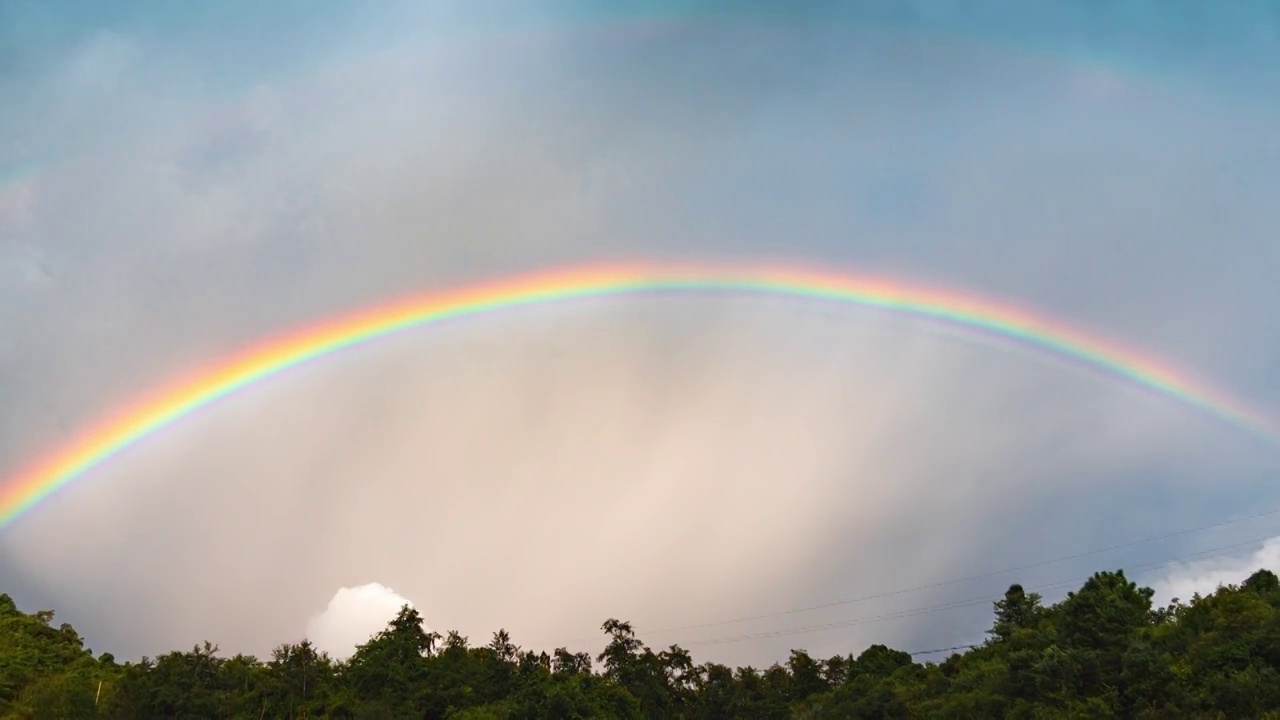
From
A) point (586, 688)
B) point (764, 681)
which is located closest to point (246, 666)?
point (586, 688)

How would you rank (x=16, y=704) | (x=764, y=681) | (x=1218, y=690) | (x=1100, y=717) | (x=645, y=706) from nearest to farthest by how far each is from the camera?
1. (x=1218, y=690)
2. (x=1100, y=717)
3. (x=16, y=704)
4. (x=645, y=706)
5. (x=764, y=681)

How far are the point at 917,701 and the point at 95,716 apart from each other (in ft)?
238

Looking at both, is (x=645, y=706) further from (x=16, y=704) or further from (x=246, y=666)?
(x=16, y=704)

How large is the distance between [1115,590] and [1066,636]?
18.4ft

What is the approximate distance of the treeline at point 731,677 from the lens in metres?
54.8

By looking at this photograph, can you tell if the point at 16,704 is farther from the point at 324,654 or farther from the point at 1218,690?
the point at 1218,690

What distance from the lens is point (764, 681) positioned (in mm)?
116688

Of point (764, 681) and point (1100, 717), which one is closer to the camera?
point (1100, 717)

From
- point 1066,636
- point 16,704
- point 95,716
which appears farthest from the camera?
point 16,704

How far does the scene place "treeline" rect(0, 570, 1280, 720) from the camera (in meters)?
54.8

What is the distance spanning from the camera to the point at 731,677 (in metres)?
115

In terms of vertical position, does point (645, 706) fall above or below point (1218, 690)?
above

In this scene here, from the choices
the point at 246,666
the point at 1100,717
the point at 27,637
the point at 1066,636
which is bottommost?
the point at 1100,717

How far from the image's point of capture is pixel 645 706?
107625 millimetres
